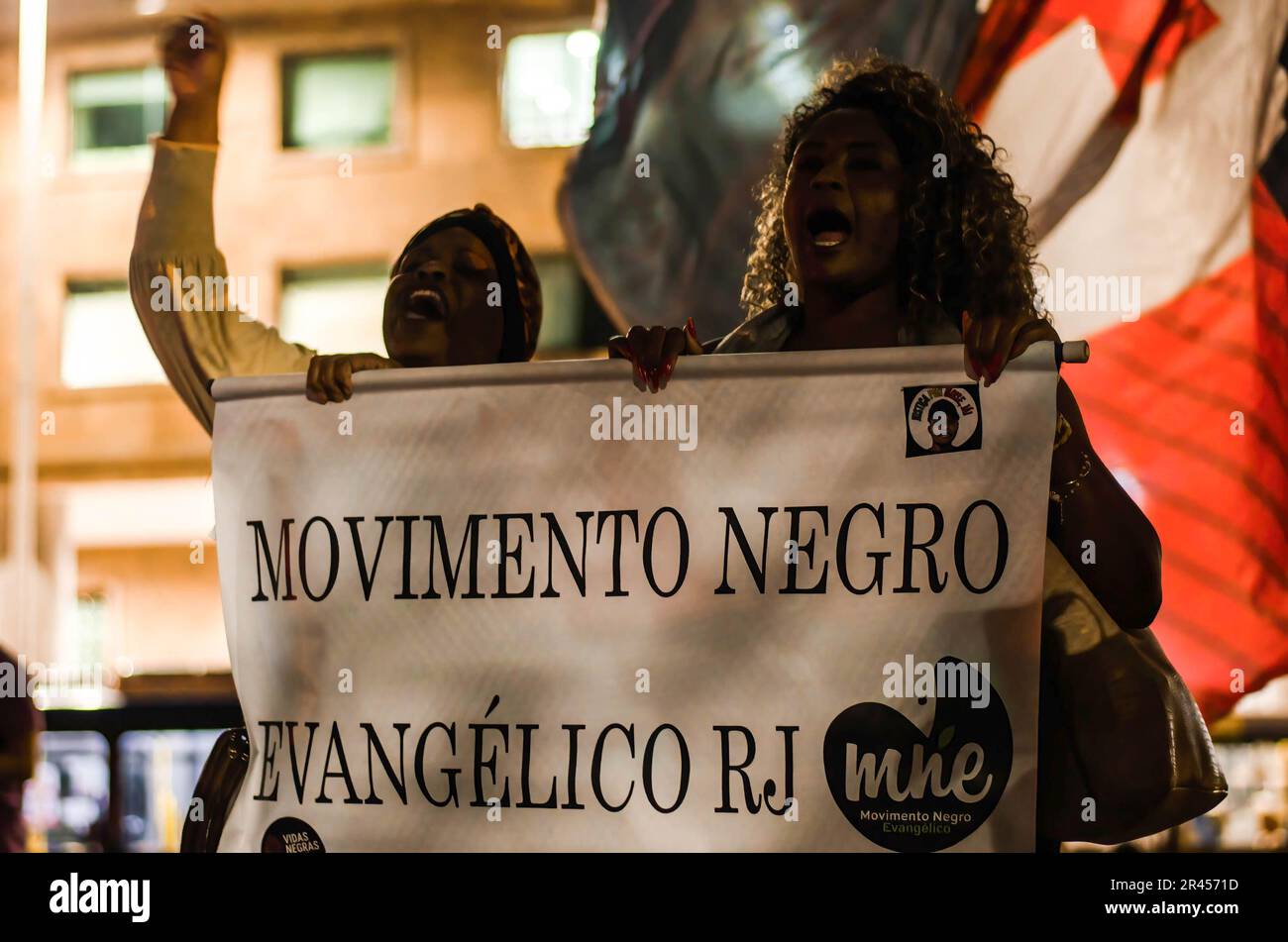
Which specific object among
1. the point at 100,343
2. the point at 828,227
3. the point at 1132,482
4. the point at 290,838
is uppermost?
the point at 828,227

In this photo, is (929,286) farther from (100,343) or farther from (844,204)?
(100,343)

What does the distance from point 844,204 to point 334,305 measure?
5719 millimetres

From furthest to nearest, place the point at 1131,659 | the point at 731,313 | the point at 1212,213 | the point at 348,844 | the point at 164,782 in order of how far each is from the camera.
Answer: the point at 164,782, the point at 731,313, the point at 1212,213, the point at 348,844, the point at 1131,659

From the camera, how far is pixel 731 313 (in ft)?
13.6

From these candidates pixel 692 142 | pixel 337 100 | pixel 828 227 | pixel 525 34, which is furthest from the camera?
pixel 337 100

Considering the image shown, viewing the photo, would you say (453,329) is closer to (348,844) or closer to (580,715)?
(580,715)

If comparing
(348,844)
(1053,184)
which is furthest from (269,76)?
(348,844)

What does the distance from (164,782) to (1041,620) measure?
3.38 metres

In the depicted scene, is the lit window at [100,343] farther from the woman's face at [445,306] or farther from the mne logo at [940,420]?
the mne logo at [940,420]

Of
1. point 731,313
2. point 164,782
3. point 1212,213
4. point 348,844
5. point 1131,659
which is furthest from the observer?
point 164,782

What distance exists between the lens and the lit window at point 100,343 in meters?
7.26

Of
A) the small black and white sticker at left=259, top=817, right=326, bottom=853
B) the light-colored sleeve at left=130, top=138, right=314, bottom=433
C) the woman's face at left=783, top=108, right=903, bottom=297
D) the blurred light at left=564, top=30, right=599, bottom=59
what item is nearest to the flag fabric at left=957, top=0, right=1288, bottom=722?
the woman's face at left=783, top=108, right=903, bottom=297

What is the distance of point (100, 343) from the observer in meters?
7.31

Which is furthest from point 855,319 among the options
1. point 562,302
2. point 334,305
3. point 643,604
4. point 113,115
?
point 113,115
